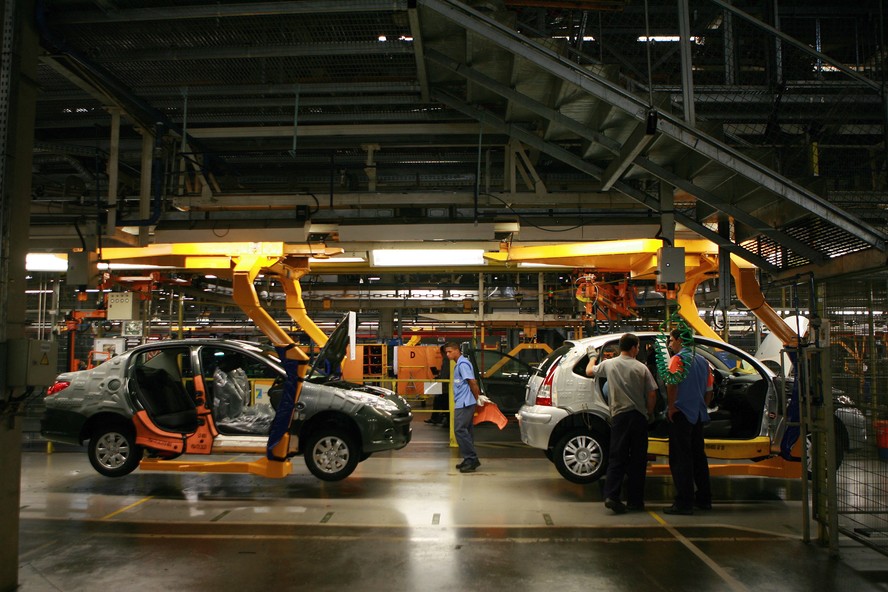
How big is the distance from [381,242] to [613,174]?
3.54m

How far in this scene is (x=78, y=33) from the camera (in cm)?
600

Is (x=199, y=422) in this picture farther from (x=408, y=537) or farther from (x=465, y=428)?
(x=465, y=428)

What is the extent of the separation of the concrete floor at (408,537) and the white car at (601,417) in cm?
48

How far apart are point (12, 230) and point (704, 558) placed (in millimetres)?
5433

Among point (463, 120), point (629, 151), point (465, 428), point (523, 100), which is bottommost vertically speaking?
point (465, 428)

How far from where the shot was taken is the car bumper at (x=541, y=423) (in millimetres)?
7406

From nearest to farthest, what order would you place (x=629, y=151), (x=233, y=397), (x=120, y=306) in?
(x=629, y=151)
(x=233, y=397)
(x=120, y=306)

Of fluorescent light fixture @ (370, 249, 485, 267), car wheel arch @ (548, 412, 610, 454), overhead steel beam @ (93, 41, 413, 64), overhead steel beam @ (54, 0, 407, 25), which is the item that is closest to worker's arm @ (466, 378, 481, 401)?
car wheel arch @ (548, 412, 610, 454)

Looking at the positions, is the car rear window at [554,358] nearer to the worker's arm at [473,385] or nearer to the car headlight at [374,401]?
the worker's arm at [473,385]

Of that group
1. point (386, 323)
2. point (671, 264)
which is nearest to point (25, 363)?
point (671, 264)

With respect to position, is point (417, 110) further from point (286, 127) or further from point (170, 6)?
point (170, 6)

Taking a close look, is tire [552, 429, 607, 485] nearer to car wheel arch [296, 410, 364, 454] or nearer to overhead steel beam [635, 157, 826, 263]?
car wheel arch [296, 410, 364, 454]

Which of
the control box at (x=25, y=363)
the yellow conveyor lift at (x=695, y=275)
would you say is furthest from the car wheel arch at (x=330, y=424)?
the control box at (x=25, y=363)

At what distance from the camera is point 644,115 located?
5625 millimetres
